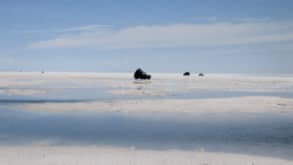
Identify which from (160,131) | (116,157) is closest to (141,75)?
(160,131)

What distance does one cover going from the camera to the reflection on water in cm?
1318

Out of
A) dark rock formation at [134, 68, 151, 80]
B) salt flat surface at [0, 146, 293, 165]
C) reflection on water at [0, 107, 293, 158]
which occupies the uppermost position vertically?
dark rock formation at [134, 68, 151, 80]

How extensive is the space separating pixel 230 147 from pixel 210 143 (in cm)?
93

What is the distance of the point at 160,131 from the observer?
15.8 m

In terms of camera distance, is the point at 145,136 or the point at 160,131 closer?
the point at 145,136

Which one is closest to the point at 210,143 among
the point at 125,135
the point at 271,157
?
the point at 271,157

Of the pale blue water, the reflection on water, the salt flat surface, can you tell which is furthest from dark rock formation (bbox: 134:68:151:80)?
the salt flat surface

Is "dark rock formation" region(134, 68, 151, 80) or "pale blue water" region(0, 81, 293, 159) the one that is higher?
"dark rock formation" region(134, 68, 151, 80)

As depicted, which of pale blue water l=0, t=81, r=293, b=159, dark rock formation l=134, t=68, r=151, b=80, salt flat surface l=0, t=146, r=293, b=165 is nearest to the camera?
salt flat surface l=0, t=146, r=293, b=165

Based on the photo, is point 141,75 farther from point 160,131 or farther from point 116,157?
point 116,157

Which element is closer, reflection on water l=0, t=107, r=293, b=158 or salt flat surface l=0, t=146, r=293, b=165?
salt flat surface l=0, t=146, r=293, b=165

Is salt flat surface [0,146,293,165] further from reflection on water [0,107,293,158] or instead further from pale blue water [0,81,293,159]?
reflection on water [0,107,293,158]

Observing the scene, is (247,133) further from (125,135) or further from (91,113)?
(91,113)

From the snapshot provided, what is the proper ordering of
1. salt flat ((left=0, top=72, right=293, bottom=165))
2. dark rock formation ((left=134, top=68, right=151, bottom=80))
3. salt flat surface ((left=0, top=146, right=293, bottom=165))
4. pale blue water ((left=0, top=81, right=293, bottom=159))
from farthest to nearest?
dark rock formation ((left=134, top=68, right=151, bottom=80)) < pale blue water ((left=0, top=81, right=293, bottom=159)) < salt flat ((left=0, top=72, right=293, bottom=165)) < salt flat surface ((left=0, top=146, right=293, bottom=165))
